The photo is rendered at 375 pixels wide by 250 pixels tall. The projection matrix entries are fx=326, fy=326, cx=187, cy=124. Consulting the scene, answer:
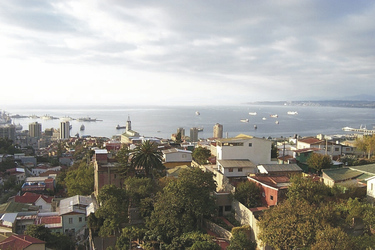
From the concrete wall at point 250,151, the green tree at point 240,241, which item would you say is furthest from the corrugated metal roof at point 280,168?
the green tree at point 240,241

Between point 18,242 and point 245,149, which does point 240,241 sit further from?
point 18,242

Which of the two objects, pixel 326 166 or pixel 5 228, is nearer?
pixel 5 228

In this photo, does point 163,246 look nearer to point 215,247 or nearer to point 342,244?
point 215,247

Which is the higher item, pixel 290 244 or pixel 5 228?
pixel 290 244

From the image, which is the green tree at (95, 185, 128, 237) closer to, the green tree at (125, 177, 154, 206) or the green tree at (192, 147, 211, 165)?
the green tree at (125, 177, 154, 206)

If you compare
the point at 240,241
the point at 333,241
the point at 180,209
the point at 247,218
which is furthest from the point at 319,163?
the point at 333,241

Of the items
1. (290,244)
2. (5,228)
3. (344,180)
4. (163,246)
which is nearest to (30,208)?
(5,228)
